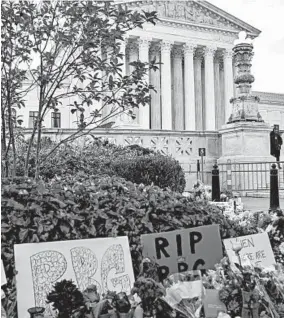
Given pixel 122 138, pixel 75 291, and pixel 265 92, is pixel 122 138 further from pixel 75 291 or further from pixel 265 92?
pixel 265 92

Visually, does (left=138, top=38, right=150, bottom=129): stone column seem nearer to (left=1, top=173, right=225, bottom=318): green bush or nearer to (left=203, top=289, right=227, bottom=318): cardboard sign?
(left=1, top=173, right=225, bottom=318): green bush

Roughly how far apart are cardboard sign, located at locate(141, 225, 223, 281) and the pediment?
1498 inches

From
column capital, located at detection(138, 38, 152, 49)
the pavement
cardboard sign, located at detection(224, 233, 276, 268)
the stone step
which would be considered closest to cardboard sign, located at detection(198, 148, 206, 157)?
the stone step

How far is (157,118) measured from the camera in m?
39.2

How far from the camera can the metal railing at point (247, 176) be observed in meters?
15.3

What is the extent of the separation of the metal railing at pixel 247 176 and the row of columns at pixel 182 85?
69.5ft

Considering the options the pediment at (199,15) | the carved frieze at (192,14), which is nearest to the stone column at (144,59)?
the pediment at (199,15)

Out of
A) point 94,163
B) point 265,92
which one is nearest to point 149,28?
point 265,92

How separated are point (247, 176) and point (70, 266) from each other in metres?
13.8

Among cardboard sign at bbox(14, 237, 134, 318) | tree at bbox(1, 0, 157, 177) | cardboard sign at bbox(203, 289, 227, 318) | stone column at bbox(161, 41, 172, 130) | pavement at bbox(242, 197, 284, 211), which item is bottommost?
pavement at bbox(242, 197, 284, 211)

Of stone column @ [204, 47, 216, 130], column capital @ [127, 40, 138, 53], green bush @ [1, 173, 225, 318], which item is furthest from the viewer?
stone column @ [204, 47, 216, 130]

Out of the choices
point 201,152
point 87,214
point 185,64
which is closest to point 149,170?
point 87,214

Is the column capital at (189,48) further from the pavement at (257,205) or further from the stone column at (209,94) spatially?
the pavement at (257,205)

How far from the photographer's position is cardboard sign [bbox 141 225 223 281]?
255cm
